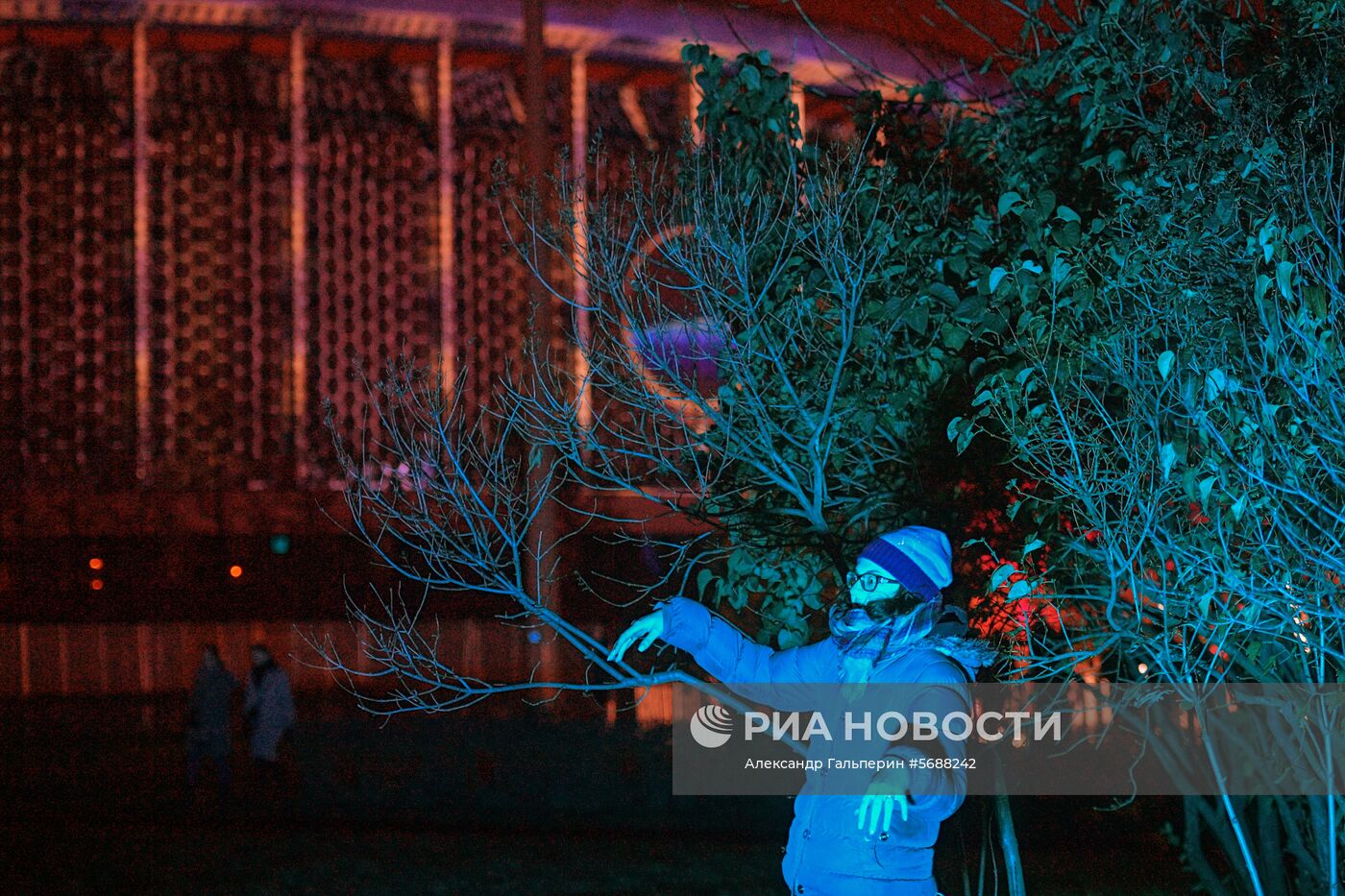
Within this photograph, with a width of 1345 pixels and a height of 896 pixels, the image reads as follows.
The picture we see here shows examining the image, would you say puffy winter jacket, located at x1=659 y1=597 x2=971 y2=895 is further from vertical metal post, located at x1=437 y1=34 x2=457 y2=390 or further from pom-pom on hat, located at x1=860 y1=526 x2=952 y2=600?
vertical metal post, located at x1=437 y1=34 x2=457 y2=390

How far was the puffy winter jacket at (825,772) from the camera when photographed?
368 centimetres

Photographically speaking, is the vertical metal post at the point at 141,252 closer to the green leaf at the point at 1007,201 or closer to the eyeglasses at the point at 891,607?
the green leaf at the point at 1007,201

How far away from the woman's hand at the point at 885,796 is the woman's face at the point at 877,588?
0.60 metres

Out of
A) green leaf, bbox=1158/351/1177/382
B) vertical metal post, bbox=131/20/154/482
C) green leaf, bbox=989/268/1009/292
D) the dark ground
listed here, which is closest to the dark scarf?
the dark ground

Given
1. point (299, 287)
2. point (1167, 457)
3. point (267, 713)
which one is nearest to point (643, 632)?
point (1167, 457)

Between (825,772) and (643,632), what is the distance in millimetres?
651

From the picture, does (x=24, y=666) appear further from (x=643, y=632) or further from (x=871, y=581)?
(x=871, y=581)

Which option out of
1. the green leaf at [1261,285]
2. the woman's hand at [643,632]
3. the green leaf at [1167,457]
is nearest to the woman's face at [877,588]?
the woman's hand at [643,632]

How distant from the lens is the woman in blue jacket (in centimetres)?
361

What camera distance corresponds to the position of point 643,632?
13.5 feet

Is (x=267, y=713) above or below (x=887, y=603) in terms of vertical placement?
below

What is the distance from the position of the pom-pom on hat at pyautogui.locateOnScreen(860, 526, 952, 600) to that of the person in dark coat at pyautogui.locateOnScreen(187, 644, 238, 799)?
10.4 m

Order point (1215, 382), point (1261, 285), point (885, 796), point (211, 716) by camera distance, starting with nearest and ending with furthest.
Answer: point (885, 796) → point (1261, 285) → point (1215, 382) → point (211, 716)

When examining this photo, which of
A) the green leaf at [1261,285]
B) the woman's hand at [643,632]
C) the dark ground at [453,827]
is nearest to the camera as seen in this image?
the green leaf at [1261,285]
